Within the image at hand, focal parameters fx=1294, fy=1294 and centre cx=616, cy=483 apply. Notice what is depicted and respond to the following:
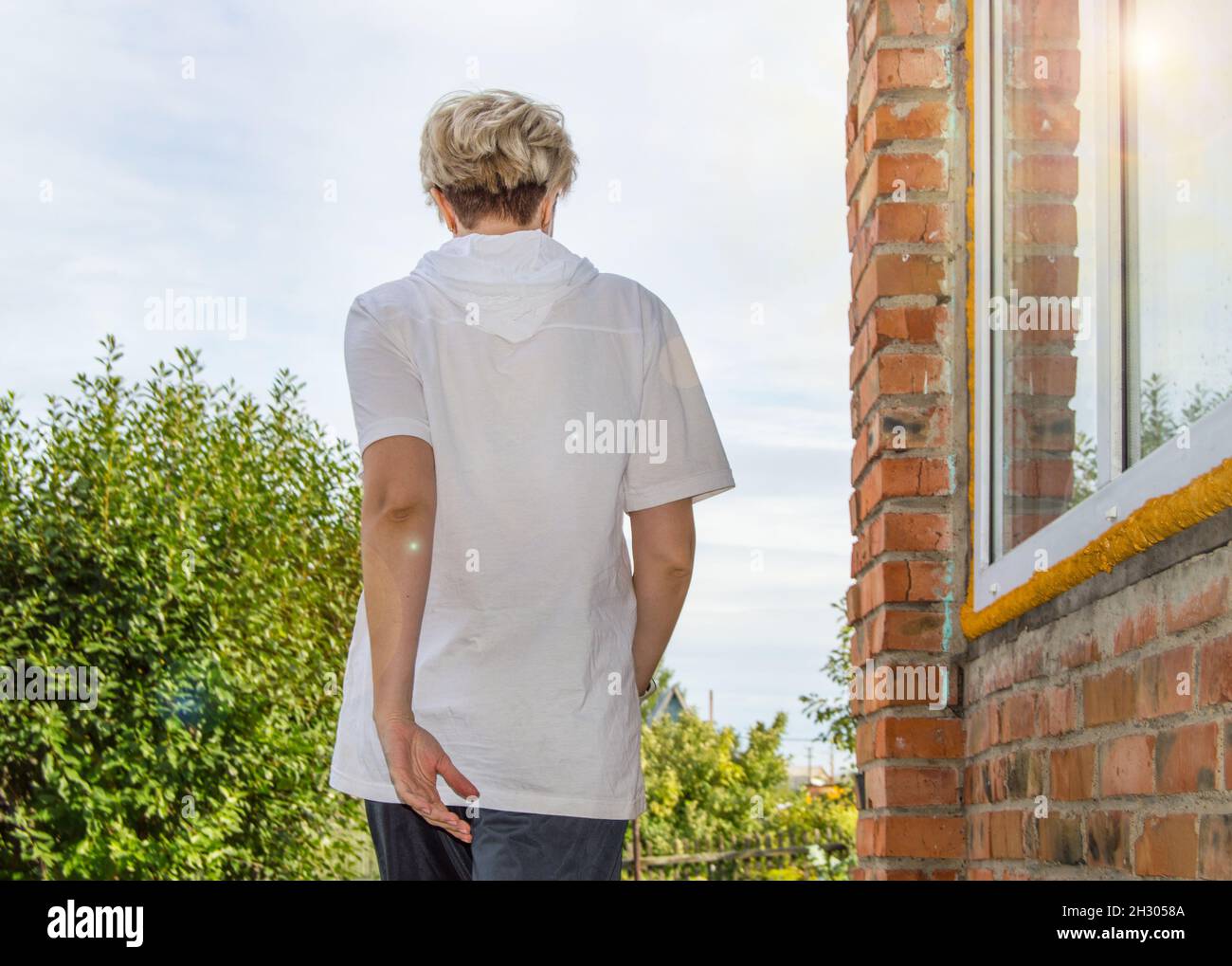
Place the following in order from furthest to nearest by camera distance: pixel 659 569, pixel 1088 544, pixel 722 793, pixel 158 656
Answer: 1. pixel 722 793
2. pixel 158 656
3. pixel 1088 544
4. pixel 659 569

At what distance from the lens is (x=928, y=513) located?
297 centimetres

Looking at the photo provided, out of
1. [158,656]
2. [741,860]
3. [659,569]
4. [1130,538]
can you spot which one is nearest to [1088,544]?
[1130,538]

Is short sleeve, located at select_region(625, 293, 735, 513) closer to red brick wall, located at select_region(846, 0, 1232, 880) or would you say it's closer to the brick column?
red brick wall, located at select_region(846, 0, 1232, 880)

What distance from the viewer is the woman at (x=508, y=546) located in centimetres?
168

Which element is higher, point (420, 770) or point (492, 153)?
point (492, 153)

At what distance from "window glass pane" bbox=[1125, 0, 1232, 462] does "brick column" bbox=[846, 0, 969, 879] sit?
95 cm

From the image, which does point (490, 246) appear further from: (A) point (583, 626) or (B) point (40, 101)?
(B) point (40, 101)

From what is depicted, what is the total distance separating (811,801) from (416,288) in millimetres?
13333

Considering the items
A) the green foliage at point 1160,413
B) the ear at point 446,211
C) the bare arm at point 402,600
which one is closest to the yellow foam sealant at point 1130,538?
the green foliage at point 1160,413

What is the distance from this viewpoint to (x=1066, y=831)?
2.21 metres

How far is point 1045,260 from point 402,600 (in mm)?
1543

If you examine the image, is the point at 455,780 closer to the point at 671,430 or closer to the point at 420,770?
the point at 420,770

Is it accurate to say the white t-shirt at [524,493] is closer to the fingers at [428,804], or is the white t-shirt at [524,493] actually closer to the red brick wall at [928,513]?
the fingers at [428,804]

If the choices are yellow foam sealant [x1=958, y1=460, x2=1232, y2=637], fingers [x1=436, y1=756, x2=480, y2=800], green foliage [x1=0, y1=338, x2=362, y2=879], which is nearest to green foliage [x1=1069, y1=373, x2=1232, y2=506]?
yellow foam sealant [x1=958, y1=460, x2=1232, y2=637]
